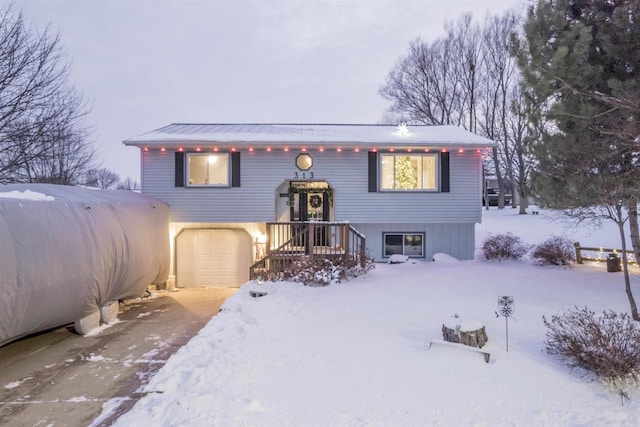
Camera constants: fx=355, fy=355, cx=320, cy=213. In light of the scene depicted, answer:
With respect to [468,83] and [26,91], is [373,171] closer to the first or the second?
[26,91]

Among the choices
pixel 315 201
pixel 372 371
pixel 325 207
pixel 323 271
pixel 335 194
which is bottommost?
pixel 372 371

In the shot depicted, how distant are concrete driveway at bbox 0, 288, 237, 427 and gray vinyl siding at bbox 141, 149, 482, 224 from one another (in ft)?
11.3

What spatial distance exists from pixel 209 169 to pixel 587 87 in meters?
9.46

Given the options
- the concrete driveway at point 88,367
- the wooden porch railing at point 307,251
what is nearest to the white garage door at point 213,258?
the wooden porch railing at point 307,251

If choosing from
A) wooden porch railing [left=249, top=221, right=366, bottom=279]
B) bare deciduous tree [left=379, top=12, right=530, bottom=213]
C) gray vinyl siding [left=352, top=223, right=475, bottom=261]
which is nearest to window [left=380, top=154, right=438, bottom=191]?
gray vinyl siding [left=352, top=223, right=475, bottom=261]

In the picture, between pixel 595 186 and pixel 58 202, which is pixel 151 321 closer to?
pixel 58 202

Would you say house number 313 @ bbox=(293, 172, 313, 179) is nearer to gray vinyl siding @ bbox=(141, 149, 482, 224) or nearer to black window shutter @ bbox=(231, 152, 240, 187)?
gray vinyl siding @ bbox=(141, 149, 482, 224)

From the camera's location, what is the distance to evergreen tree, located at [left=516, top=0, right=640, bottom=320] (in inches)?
242

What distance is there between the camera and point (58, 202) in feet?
20.4

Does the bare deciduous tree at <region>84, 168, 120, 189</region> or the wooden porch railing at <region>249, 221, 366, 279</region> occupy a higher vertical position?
the bare deciduous tree at <region>84, 168, 120, 189</region>

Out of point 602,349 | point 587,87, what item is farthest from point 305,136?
point 602,349

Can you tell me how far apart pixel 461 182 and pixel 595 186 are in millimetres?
4550

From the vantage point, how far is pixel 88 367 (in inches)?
201

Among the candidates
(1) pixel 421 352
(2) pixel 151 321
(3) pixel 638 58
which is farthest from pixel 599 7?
(2) pixel 151 321
